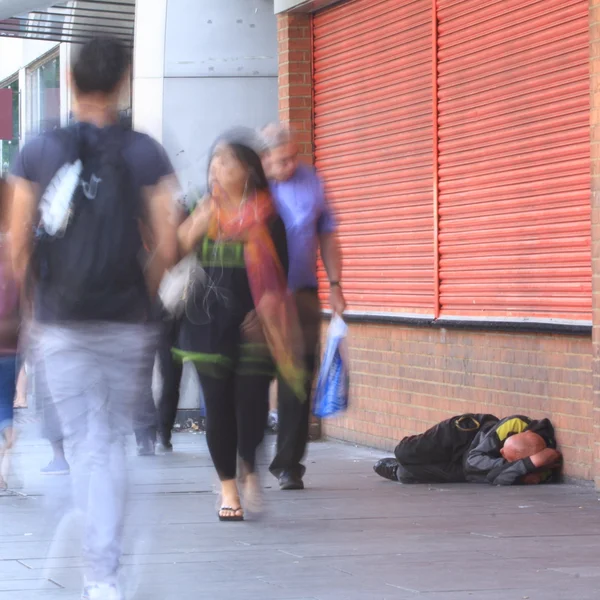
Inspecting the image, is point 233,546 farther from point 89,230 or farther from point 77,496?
point 89,230

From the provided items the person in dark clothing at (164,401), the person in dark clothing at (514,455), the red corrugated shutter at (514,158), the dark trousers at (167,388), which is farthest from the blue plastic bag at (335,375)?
the dark trousers at (167,388)

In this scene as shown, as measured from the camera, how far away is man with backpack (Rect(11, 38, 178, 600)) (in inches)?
204

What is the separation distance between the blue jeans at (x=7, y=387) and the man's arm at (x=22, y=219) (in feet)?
12.6

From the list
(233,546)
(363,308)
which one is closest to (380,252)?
(363,308)

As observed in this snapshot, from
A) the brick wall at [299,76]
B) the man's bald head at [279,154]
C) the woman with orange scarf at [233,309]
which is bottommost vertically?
the woman with orange scarf at [233,309]

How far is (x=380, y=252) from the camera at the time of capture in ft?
37.1

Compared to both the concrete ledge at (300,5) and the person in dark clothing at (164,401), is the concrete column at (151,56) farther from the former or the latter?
the person in dark clothing at (164,401)

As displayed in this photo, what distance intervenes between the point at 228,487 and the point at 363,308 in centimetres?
429

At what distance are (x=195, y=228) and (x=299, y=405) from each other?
68.2 inches

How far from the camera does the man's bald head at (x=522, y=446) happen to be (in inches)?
346

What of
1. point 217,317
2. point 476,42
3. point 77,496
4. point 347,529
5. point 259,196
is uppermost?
point 476,42

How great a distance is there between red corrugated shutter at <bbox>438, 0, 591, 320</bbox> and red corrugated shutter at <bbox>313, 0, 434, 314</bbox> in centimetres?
29

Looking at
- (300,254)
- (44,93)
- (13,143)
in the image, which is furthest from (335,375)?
(13,143)

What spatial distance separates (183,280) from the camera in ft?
24.4
